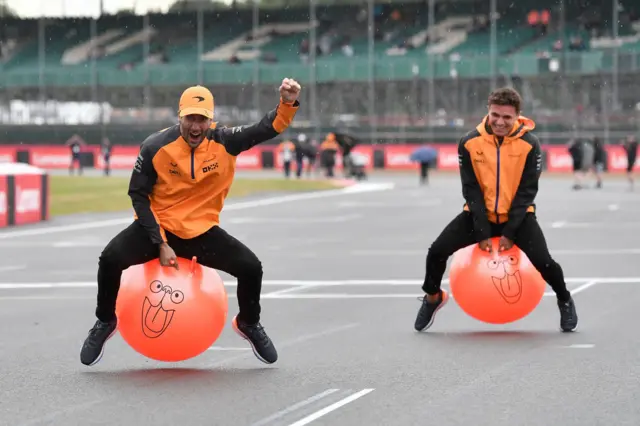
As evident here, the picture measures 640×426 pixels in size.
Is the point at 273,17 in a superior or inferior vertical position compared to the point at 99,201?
superior

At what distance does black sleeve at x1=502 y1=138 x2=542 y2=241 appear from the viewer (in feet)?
33.5

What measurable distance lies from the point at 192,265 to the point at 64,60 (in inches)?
2773

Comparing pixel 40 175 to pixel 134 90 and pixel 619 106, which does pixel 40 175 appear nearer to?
pixel 619 106

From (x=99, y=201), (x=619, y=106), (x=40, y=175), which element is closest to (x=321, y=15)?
(x=619, y=106)

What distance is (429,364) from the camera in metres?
9.08

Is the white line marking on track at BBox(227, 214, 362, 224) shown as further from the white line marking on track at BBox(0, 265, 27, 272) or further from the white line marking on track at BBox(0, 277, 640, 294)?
the white line marking on track at BBox(0, 277, 640, 294)

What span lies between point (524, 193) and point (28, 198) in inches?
748

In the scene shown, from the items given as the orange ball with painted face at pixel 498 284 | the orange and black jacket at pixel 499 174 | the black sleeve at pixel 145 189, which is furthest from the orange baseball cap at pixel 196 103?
the orange ball with painted face at pixel 498 284

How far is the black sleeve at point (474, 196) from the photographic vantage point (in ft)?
33.5

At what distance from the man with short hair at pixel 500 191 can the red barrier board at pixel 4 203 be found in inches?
689

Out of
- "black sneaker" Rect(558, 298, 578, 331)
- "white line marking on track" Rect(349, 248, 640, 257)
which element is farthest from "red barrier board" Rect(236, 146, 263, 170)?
"black sneaker" Rect(558, 298, 578, 331)

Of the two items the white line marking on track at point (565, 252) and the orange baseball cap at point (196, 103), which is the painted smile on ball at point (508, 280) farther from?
the white line marking on track at point (565, 252)

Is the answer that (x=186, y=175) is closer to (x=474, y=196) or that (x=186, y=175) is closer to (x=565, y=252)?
(x=474, y=196)

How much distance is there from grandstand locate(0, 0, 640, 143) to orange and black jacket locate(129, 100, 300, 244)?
52.2 metres
